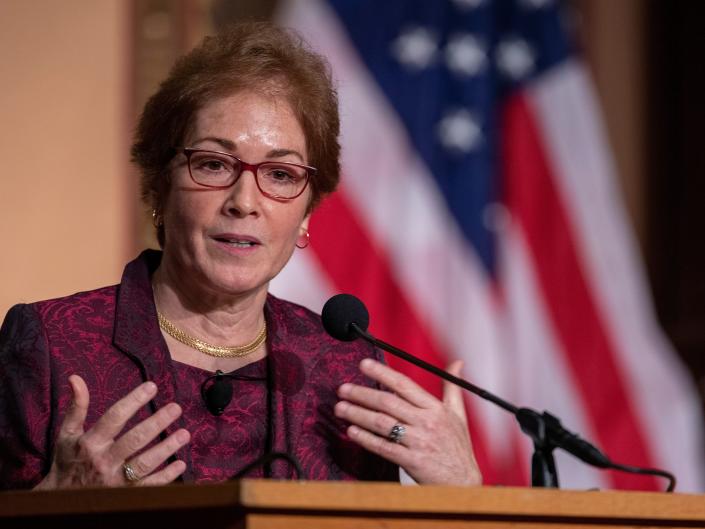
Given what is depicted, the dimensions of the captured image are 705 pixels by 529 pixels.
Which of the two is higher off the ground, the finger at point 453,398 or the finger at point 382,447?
the finger at point 453,398

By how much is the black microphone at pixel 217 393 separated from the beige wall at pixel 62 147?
4.55 ft

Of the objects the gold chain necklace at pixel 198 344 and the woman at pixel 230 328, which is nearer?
the woman at pixel 230 328

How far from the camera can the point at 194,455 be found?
1984 millimetres

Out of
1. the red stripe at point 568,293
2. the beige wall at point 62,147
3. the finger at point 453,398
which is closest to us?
the finger at point 453,398

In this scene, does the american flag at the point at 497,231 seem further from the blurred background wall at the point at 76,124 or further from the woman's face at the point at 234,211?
the woman's face at the point at 234,211

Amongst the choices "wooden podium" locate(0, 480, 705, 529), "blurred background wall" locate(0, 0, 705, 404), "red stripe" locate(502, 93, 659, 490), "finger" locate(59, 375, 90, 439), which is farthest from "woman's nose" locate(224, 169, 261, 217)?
"red stripe" locate(502, 93, 659, 490)

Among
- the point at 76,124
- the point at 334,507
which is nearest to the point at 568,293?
the point at 76,124

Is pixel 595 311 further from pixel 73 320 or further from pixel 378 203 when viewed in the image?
pixel 73 320

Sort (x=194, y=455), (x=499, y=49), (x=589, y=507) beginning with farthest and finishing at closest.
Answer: (x=499, y=49) < (x=194, y=455) < (x=589, y=507)

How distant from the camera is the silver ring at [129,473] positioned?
5.08ft

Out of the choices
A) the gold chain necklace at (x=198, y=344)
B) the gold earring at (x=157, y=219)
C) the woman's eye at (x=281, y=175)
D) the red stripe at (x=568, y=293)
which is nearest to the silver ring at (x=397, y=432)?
the gold chain necklace at (x=198, y=344)

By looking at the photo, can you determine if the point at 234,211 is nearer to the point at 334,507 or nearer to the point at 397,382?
the point at 397,382

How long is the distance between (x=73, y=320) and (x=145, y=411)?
9.3 inches

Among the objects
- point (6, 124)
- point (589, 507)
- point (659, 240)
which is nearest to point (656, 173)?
point (659, 240)
